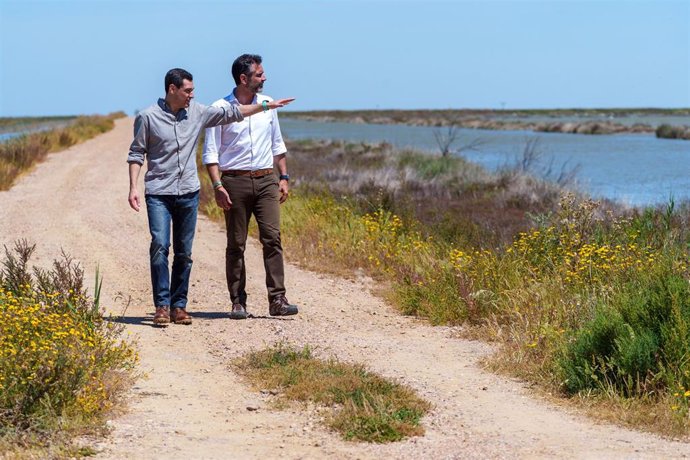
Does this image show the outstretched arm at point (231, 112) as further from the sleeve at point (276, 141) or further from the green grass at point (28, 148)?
the green grass at point (28, 148)

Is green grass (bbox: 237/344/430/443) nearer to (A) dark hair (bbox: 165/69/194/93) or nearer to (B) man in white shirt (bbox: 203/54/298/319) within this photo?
(B) man in white shirt (bbox: 203/54/298/319)

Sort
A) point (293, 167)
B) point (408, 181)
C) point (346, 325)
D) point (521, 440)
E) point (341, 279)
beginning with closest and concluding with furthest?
point (521, 440) < point (346, 325) < point (341, 279) < point (408, 181) < point (293, 167)

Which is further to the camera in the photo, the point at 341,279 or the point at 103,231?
the point at 103,231

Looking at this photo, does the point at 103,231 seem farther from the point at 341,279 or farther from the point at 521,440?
the point at 521,440

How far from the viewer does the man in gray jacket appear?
28.1 ft

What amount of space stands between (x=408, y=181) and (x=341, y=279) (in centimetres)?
1108

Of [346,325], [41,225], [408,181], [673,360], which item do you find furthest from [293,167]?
[673,360]

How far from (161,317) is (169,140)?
4.77 feet

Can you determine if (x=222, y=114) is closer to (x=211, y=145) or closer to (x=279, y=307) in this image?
(x=211, y=145)

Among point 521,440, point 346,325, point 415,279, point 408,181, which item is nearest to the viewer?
point 521,440

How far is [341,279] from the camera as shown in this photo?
11758mm

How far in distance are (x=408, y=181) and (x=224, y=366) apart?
50.1 feet

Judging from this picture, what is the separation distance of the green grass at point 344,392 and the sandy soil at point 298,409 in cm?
11

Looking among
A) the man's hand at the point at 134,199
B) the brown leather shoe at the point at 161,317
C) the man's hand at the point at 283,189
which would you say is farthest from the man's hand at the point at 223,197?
the brown leather shoe at the point at 161,317
